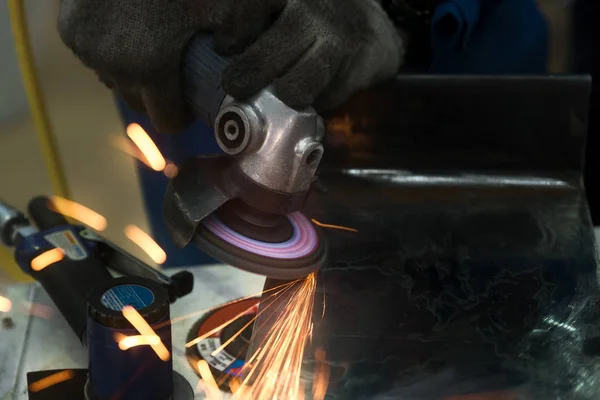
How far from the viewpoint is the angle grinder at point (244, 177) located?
0.73 meters

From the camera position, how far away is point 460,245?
3.67 feet

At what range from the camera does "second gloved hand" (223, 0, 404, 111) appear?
736mm

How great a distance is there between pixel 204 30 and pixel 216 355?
429 millimetres

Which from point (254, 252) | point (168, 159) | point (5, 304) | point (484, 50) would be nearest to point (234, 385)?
point (254, 252)

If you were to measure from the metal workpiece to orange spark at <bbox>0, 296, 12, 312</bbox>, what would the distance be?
1.61 feet

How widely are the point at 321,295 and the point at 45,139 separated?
745 millimetres

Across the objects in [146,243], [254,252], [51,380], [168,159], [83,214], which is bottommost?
[146,243]

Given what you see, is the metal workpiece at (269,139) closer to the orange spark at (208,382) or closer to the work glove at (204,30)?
the work glove at (204,30)

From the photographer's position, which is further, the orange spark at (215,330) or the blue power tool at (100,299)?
the orange spark at (215,330)

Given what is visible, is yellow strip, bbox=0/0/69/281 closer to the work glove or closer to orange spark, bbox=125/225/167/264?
orange spark, bbox=125/225/167/264

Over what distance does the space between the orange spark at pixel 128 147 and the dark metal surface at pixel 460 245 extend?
0.45 m

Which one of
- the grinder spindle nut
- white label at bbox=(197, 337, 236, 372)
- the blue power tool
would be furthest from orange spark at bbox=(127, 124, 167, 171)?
the grinder spindle nut

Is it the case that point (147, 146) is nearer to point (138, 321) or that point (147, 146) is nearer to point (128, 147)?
point (128, 147)

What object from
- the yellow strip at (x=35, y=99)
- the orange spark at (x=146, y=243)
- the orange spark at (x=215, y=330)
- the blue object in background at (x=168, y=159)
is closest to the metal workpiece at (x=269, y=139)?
the orange spark at (x=215, y=330)
